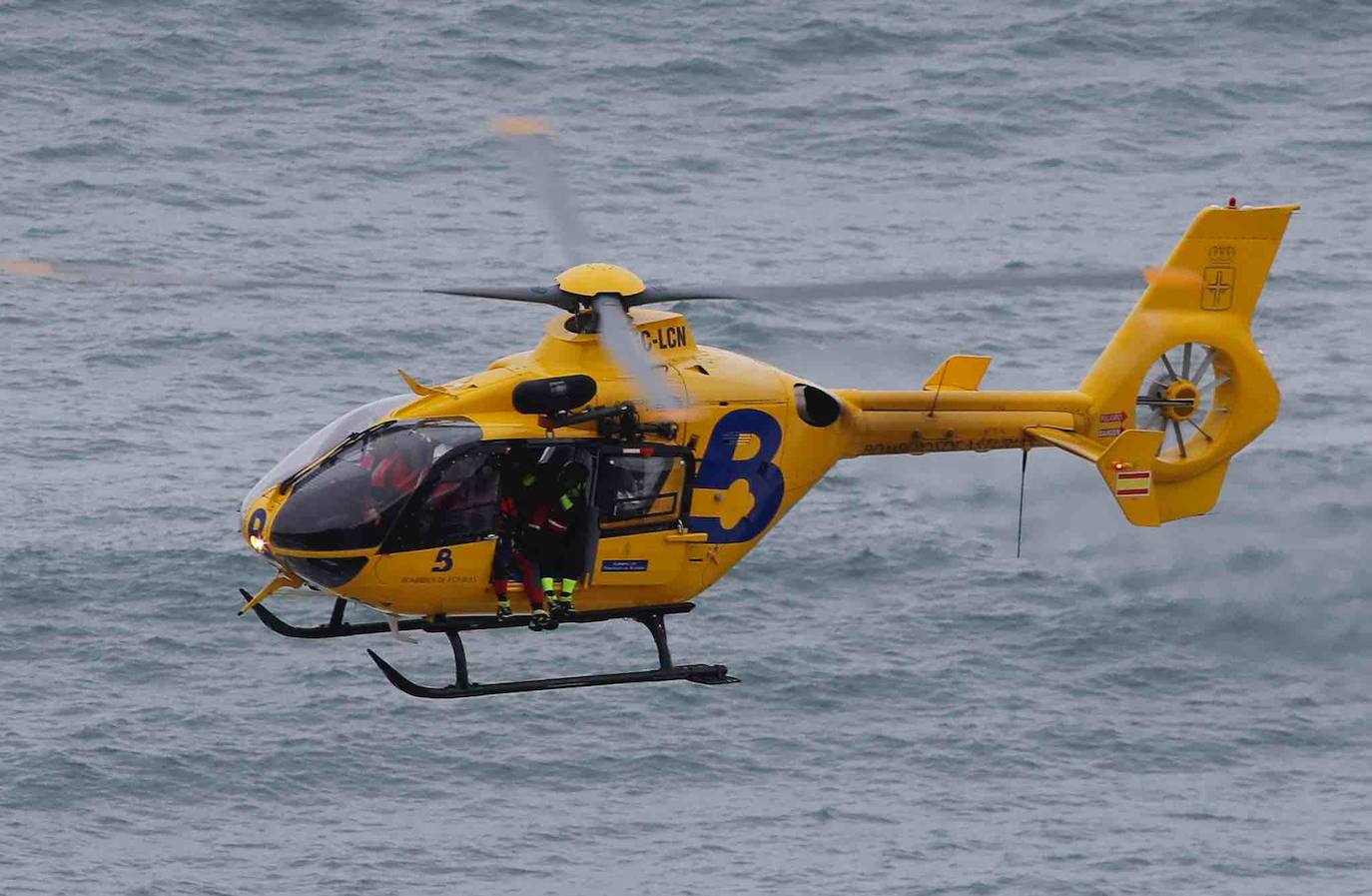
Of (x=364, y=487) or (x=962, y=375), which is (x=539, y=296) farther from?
(x=962, y=375)

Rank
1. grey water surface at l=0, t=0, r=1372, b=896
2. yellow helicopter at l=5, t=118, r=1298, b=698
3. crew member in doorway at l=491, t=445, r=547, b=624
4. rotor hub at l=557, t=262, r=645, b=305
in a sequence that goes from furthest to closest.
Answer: grey water surface at l=0, t=0, r=1372, b=896 → crew member in doorway at l=491, t=445, r=547, b=624 → rotor hub at l=557, t=262, r=645, b=305 → yellow helicopter at l=5, t=118, r=1298, b=698

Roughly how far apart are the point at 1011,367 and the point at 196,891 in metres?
27.5

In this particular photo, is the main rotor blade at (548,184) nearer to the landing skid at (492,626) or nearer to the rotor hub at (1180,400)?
the landing skid at (492,626)

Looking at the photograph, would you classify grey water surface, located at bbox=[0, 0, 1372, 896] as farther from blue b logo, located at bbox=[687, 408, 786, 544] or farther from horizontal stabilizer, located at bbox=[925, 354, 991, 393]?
horizontal stabilizer, located at bbox=[925, 354, 991, 393]

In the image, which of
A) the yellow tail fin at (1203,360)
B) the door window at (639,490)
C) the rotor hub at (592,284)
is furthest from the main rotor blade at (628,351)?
the yellow tail fin at (1203,360)

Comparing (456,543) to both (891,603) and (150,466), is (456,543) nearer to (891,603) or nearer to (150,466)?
(891,603)

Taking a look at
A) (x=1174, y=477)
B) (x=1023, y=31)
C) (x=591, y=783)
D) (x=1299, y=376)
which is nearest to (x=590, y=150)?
(x=1023, y=31)

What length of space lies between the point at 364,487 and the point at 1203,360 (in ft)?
46.4

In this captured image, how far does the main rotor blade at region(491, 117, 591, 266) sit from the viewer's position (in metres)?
31.6

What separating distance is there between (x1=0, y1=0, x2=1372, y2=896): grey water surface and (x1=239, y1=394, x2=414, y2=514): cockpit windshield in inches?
91.2

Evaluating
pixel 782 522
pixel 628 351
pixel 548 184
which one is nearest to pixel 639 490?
pixel 628 351

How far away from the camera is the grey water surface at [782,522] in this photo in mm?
50438

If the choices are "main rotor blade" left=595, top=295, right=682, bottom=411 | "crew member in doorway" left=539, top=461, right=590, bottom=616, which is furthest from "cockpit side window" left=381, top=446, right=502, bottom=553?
"main rotor blade" left=595, top=295, right=682, bottom=411

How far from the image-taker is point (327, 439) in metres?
30.6
